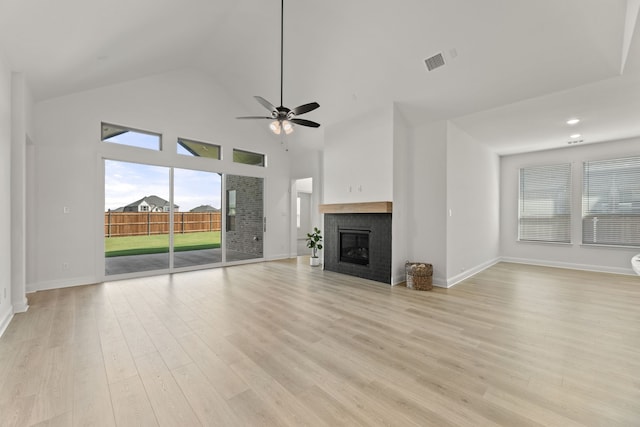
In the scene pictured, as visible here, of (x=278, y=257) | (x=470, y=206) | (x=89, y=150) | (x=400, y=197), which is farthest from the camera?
(x=278, y=257)

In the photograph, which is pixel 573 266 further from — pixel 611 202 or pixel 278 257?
pixel 278 257

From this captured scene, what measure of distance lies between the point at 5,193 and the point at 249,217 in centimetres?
461

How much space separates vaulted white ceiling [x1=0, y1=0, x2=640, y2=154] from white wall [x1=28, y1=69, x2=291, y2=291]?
0.35 metres

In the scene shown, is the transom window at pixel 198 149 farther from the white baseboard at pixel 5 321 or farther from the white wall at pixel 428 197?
the white wall at pixel 428 197

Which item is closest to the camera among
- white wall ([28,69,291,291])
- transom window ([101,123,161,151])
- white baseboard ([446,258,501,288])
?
white wall ([28,69,291,291])

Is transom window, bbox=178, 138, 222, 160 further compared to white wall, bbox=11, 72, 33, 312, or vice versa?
transom window, bbox=178, 138, 222, 160

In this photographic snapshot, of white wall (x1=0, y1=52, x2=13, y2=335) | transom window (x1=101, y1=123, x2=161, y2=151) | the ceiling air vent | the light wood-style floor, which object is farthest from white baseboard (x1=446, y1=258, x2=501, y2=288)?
transom window (x1=101, y1=123, x2=161, y2=151)

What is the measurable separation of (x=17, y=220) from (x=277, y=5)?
181 inches

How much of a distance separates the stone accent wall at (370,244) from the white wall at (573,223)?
4.36 meters

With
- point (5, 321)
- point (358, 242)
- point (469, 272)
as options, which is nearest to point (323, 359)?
point (358, 242)

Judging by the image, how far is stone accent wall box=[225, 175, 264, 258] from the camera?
7102mm

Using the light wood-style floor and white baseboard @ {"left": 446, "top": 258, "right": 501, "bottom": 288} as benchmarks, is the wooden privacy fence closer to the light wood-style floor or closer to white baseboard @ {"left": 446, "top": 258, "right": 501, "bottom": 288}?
the light wood-style floor

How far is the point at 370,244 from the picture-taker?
17.0ft

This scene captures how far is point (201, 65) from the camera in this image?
6.04 meters
